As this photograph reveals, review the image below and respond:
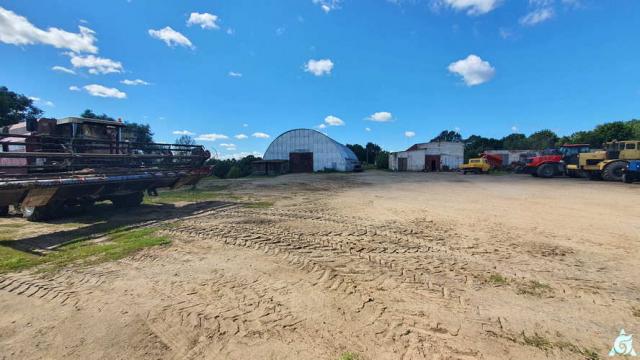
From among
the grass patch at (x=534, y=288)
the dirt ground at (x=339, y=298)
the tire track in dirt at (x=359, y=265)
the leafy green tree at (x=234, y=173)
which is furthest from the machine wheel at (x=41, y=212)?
the leafy green tree at (x=234, y=173)

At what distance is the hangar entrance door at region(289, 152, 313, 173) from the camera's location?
39.0m

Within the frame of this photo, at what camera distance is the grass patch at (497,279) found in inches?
153

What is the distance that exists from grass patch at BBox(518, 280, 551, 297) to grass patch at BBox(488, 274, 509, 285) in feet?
0.62

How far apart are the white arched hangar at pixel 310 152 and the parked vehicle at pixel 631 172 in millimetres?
25521

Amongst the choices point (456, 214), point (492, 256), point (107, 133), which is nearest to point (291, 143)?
point (107, 133)

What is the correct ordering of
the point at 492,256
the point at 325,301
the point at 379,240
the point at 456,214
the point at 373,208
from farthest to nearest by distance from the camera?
the point at 373,208 < the point at 456,214 < the point at 379,240 < the point at 492,256 < the point at 325,301

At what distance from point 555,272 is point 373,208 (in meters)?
5.73

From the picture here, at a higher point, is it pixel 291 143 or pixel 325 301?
pixel 291 143

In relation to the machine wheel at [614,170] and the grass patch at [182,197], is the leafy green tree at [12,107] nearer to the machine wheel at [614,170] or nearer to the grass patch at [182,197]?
the grass patch at [182,197]

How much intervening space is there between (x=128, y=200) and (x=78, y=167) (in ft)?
7.46

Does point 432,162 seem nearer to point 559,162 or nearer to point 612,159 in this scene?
point 559,162

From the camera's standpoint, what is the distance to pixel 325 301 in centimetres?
342

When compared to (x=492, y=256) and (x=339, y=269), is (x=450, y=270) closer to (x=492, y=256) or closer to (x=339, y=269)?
(x=492, y=256)

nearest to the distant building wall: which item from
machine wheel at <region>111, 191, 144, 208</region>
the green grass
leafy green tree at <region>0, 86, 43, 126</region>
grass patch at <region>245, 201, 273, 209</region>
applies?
grass patch at <region>245, 201, 273, 209</region>
